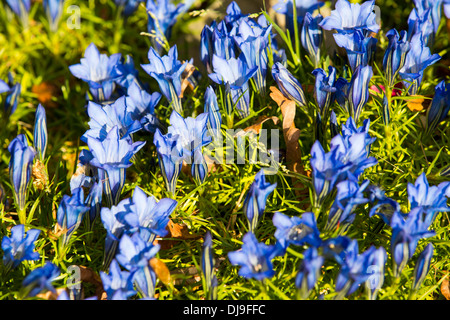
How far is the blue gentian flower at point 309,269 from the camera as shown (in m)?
1.48

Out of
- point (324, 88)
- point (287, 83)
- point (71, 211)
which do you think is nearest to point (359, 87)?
point (324, 88)

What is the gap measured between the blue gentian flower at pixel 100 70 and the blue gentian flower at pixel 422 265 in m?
1.47

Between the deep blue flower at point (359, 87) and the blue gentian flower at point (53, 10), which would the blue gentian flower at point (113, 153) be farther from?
the blue gentian flower at point (53, 10)

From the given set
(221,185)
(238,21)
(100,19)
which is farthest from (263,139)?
(100,19)

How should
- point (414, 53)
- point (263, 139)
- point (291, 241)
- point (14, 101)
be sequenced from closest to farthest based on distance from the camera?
point (291, 241) → point (414, 53) → point (263, 139) → point (14, 101)

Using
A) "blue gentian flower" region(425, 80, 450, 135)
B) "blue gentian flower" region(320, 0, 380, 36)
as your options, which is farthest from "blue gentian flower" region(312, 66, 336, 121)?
"blue gentian flower" region(425, 80, 450, 135)

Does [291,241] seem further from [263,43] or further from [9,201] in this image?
[9,201]

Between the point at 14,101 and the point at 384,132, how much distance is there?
5.77 ft

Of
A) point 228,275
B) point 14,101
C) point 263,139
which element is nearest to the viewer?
point 228,275

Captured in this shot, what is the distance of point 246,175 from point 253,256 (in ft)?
1.88

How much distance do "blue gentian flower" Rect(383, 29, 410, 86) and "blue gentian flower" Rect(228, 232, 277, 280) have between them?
0.95 meters

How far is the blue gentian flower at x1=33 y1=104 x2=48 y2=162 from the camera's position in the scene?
2.07m

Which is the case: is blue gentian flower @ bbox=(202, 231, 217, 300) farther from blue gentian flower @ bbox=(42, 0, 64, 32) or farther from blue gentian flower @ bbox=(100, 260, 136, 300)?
blue gentian flower @ bbox=(42, 0, 64, 32)

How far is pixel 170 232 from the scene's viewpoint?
1943 mm
